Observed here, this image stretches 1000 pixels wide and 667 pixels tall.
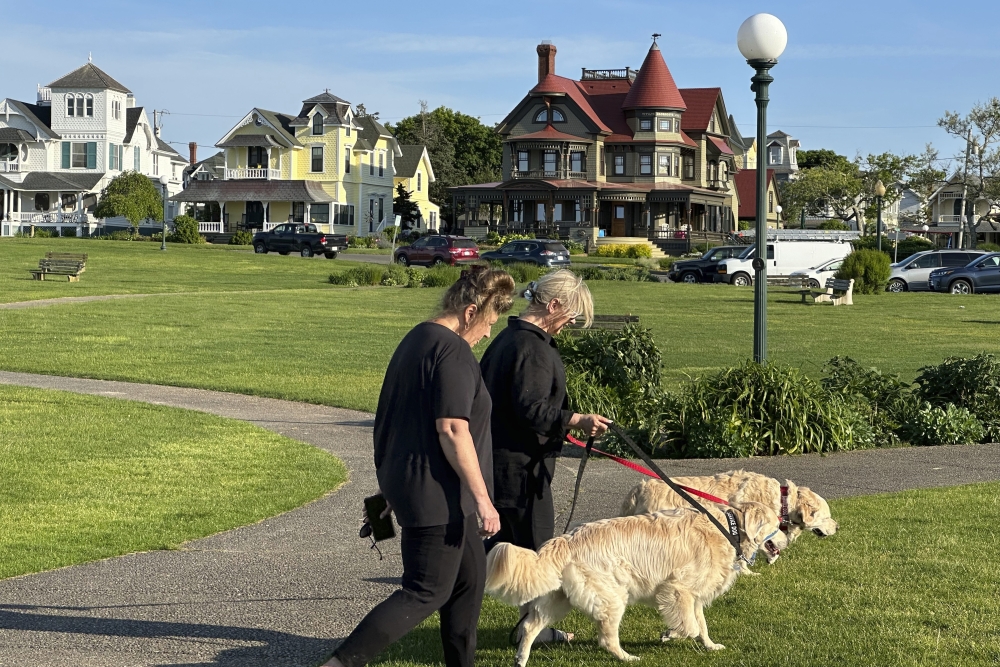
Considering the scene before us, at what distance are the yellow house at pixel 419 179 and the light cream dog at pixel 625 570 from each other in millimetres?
79890

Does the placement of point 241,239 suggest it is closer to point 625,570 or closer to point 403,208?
point 403,208

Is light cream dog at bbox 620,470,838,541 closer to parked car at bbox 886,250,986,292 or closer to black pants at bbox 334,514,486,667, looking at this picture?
black pants at bbox 334,514,486,667

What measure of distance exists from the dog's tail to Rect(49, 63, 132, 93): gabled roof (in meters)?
75.4

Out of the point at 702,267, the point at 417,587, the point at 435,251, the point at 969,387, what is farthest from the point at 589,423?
the point at 435,251

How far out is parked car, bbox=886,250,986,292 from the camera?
4100cm

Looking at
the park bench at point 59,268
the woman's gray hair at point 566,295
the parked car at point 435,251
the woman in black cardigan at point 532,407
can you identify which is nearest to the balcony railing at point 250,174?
the parked car at point 435,251

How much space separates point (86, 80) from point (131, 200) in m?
14.5

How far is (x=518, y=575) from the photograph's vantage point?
4.86 metres

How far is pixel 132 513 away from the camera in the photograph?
834cm

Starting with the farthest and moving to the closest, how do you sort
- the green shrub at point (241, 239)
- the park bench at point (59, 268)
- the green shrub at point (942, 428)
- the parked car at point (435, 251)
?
the green shrub at point (241, 239) < the parked car at point (435, 251) < the park bench at point (59, 268) < the green shrub at point (942, 428)

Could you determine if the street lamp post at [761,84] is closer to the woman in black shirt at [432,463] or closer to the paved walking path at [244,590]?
the paved walking path at [244,590]

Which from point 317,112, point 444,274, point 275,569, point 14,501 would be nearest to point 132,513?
point 14,501

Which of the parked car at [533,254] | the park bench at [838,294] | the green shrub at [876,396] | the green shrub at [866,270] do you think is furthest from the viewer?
the parked car at [533,254]

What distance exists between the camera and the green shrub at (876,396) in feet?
38.4
